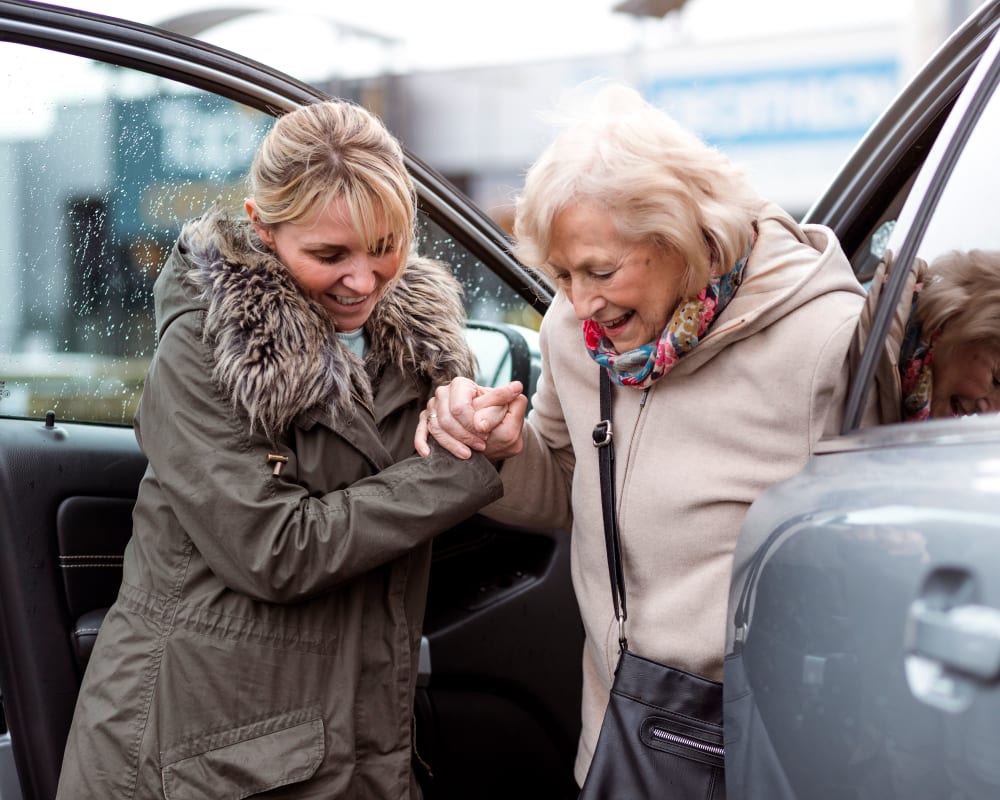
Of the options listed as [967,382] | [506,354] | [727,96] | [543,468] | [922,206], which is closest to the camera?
[967,382]

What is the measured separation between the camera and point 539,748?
2.62 meters

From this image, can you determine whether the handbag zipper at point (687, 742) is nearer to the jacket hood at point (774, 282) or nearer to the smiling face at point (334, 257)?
the jacket hood at point (774, 282)

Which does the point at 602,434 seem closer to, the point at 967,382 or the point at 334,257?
the point at 334,257

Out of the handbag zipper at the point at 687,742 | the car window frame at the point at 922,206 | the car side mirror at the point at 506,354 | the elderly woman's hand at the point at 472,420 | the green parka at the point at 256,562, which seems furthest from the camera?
the car side mirror at the point at 506,354

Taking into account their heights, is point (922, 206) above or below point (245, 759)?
above

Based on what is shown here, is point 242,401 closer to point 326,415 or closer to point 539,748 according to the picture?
point 326,415

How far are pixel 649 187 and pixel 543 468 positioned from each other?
0.61m

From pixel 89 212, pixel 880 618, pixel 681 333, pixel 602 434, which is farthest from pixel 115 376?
pixel 880 618

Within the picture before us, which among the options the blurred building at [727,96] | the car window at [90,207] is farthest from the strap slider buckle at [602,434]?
the blurred building at [727,96]

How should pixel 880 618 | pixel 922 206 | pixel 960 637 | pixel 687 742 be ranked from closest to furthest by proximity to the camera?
pixel 960 637 < pixel 880 618 < pixel 922 206 < pixel 687 742

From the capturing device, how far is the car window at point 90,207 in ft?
7.22

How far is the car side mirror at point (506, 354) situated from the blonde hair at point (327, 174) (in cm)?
77

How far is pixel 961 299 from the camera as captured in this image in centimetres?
127

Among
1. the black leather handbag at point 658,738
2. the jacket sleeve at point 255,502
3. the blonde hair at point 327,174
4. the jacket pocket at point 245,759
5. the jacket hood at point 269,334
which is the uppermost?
the blonde hair at point 327,174
